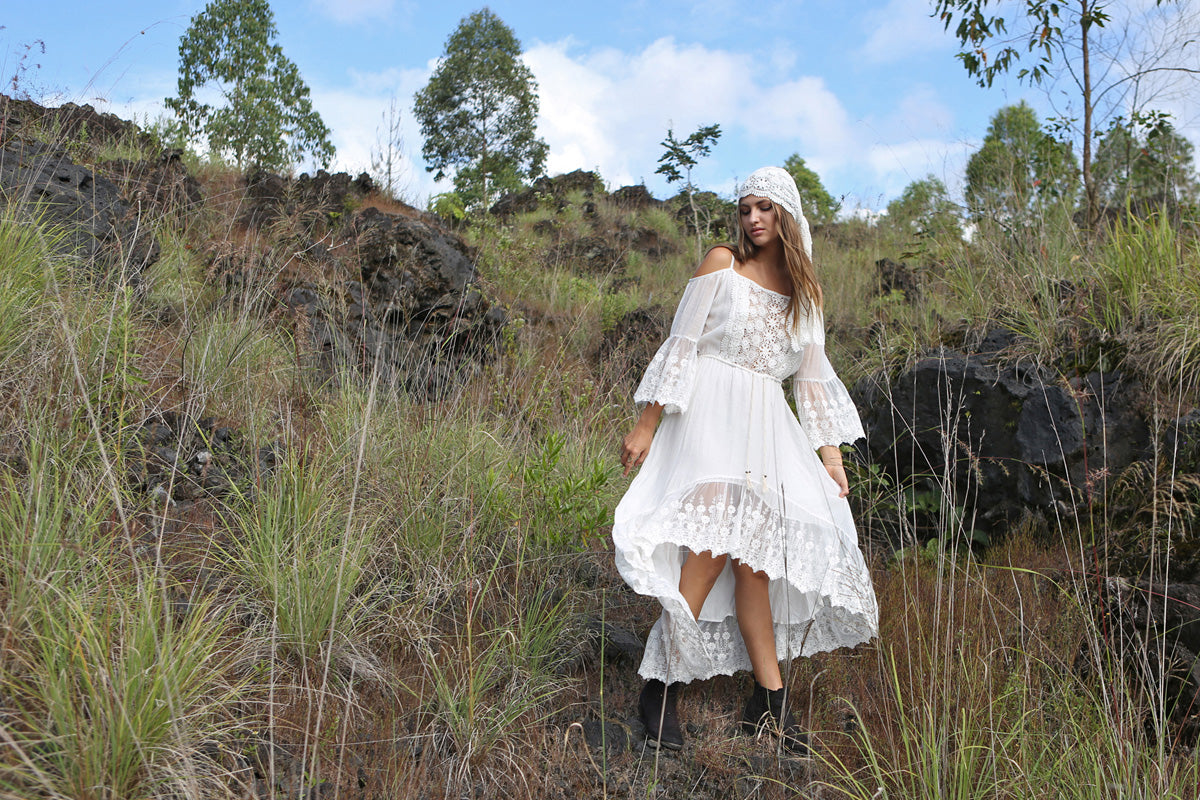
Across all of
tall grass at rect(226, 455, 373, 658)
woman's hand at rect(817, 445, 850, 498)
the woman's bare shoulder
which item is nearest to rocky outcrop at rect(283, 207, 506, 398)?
tall grass at rect(226, 455, 373, 658)

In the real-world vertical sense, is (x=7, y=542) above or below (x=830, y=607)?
above

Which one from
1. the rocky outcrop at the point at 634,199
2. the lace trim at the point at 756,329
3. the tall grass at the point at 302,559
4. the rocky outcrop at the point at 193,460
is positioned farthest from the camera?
the rocky outcrop at the point at 634,199

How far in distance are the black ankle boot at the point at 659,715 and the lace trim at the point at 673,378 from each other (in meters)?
0.98

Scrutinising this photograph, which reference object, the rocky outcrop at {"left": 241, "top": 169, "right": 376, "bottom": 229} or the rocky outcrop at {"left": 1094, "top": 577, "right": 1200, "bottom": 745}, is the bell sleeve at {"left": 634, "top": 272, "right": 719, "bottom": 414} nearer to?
the rocky outcrop at {"left": 1094, "top": 577, "right": 1200, "bottom": 745}

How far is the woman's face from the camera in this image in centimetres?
290

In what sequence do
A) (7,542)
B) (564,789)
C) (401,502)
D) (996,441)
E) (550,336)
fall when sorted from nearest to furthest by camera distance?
1. (7,542)
2. (564,789)
3. (401,502)
4. (996,441)
5. (550,336)

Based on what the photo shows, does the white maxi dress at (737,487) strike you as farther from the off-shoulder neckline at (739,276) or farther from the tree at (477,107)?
the tree at (477,107)

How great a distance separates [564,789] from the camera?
8.29ft

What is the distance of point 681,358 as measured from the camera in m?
2.83

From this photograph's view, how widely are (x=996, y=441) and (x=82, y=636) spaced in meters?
4.37

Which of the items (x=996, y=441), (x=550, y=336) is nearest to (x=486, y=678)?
(x=996, y=441)

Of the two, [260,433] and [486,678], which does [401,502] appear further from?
[486,678]

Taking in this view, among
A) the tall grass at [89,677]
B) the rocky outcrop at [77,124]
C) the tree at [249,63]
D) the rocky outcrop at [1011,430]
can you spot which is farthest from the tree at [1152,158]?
the tree at [249,63]

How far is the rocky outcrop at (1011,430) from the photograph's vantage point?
4348 millimetres
